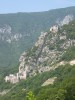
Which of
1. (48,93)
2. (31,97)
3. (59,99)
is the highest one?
(48,93)

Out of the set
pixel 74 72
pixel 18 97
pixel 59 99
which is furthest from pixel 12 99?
pixel 59 99

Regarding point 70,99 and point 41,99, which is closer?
point 70,99

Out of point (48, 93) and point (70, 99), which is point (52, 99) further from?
point (48, 93)

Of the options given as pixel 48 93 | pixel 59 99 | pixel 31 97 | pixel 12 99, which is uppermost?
pixel 12 99

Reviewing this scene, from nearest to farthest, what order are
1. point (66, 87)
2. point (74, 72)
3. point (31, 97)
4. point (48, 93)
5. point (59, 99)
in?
point (31, 97), point (59, 99), point (66, 87), point (48, 93), point (74, 72)

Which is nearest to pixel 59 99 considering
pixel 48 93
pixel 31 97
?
pixel 48 93

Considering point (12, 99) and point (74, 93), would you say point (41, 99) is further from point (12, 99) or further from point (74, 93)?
point (12, 99)

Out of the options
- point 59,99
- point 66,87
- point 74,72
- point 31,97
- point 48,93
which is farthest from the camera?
point 74,72

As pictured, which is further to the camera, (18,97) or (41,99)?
(18,97)

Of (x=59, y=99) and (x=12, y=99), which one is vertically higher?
(x=12, y=99)
